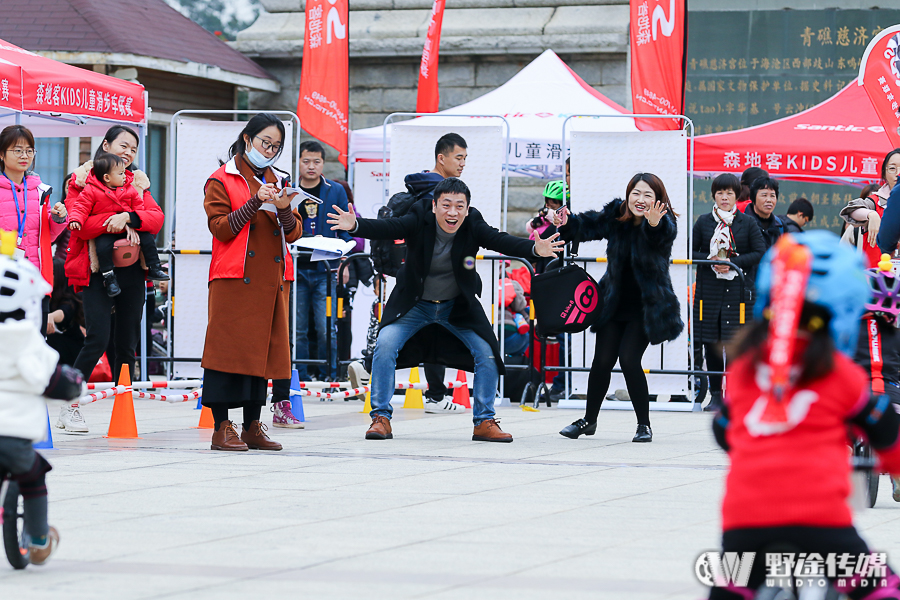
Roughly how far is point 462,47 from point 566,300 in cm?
1118

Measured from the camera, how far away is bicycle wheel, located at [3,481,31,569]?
14.7 feet

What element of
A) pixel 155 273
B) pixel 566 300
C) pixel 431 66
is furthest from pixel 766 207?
pixel 431 66

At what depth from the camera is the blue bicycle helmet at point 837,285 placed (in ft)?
10.4

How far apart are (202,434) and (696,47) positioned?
455 inches

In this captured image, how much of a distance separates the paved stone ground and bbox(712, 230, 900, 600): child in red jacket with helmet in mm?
934

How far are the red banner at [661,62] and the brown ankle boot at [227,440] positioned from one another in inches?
245

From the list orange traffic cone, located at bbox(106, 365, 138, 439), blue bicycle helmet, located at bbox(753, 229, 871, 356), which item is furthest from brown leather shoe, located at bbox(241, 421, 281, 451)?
blue bicycle helmet, located at bbox(753, 229, 871, 356)

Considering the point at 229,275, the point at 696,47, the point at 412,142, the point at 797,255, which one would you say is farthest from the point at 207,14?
the point at 797,255

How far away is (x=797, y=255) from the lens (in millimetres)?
3154

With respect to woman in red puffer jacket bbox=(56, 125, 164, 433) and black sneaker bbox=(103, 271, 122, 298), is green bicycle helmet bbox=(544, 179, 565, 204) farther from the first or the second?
black sneaker bbox=(103, 271, 122, 298)

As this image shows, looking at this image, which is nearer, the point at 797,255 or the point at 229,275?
the point at 797,255

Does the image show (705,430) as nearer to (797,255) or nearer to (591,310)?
(591,310)

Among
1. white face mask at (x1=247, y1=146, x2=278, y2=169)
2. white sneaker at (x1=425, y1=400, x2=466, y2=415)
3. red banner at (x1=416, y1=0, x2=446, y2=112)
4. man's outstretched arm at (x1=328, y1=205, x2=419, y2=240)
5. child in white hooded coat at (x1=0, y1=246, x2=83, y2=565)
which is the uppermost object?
red banner at (x1=416, y1=0, x2=446, y2=112)

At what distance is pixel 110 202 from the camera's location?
30.2 feet
